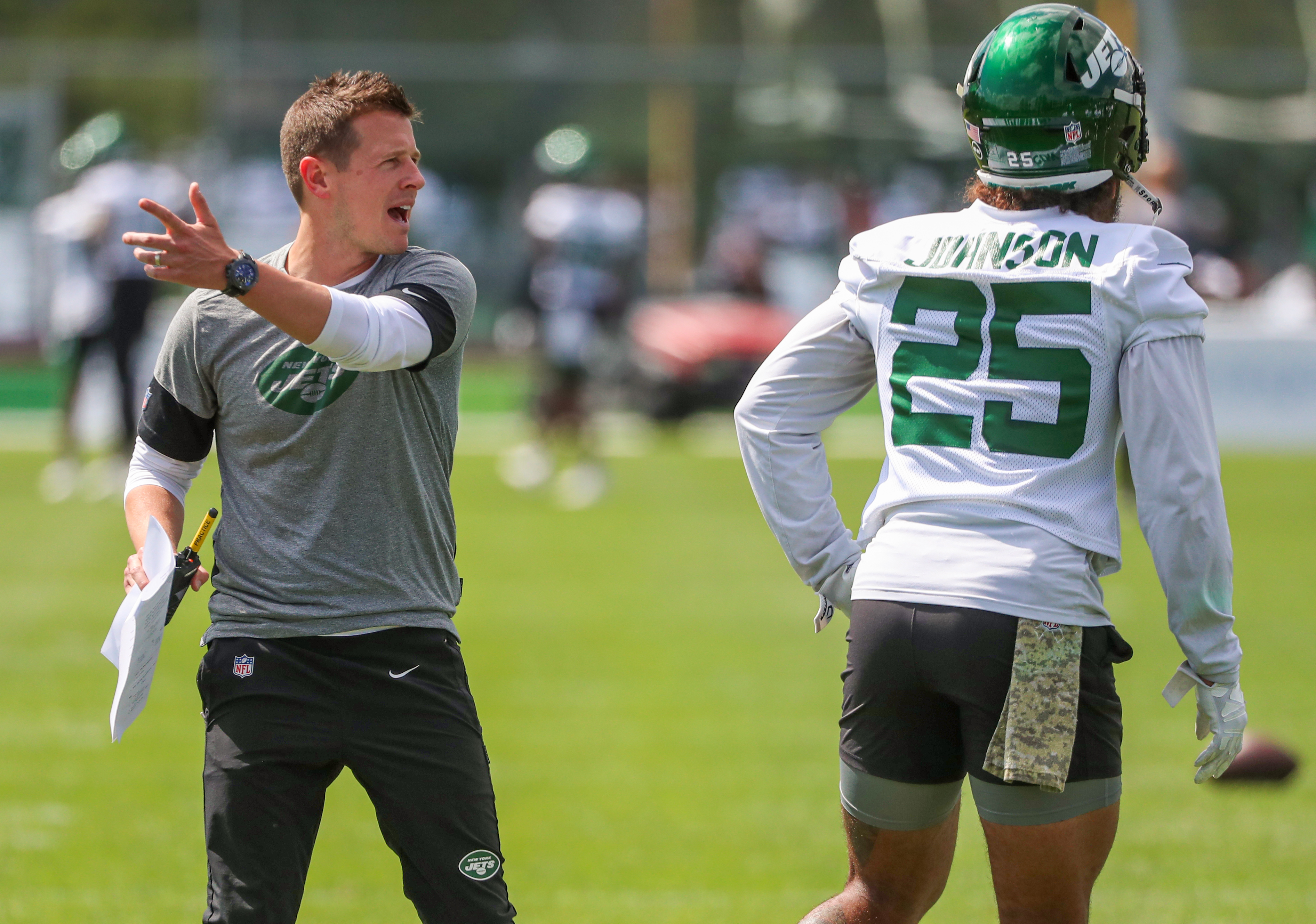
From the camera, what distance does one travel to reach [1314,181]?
27.6 m

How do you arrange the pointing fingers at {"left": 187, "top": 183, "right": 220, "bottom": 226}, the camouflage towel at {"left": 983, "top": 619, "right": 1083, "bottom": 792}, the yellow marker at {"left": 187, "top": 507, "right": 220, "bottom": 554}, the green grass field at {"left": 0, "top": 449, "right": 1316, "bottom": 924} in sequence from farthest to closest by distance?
the green grass field at {"left": 0, "top": 449, "right": 1316, "bottom": 924}, the yellow marker at {"left": 187, "top": 507, "right": 220, "bottom": 554}, the pointing fingers at {"left": 187, "top": 183, "right": 220, "bottom": 226}, the camouflage towel at {"left": 983, "top": 619, "right": 1083, "bottom": 792}

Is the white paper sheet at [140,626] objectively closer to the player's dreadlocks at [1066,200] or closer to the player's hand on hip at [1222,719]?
the player's dreadlocks at [1066,200]

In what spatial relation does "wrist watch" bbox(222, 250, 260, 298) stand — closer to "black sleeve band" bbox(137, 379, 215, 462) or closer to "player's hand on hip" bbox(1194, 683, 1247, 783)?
"black sleeve band" bbox(137, 379, 215, 462)

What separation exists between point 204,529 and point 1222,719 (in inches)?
78.8

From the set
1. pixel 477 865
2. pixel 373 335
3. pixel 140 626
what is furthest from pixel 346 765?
pixel 373 335

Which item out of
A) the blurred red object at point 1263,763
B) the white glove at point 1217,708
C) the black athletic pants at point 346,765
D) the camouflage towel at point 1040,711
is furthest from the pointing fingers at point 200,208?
the blurred red object at point 1263,763

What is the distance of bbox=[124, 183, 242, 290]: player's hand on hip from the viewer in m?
2.94

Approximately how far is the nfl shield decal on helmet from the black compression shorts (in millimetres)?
772

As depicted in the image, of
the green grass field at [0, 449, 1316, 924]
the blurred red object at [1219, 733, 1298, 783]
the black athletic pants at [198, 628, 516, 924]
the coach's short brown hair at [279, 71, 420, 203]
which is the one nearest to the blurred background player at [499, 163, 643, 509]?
the green grass field at [0, 449, 1316, 924]

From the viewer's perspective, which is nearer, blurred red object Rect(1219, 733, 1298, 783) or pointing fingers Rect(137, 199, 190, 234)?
pointing fingers Rect(137, 199, 190, 234)

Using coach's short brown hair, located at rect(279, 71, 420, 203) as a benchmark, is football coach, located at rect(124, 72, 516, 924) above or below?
below

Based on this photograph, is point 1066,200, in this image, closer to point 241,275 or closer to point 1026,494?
point 1026,494

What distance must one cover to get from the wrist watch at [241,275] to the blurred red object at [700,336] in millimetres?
16779

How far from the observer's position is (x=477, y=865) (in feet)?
11.1
